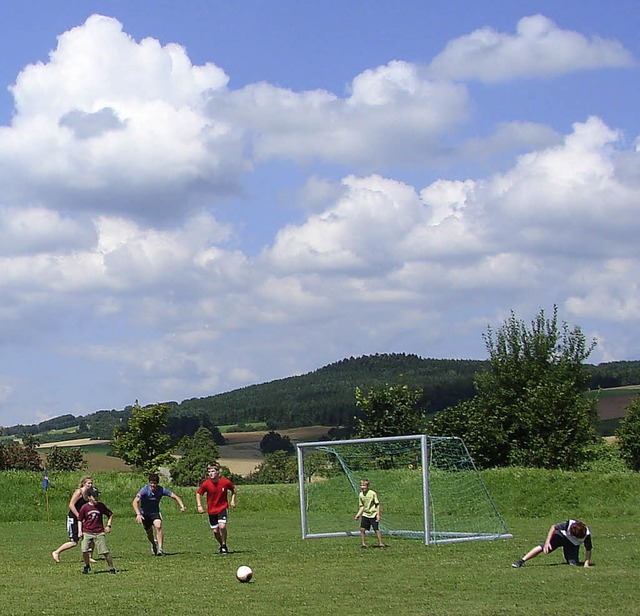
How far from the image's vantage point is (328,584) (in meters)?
16.2

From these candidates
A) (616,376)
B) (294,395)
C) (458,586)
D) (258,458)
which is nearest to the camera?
(458,586)

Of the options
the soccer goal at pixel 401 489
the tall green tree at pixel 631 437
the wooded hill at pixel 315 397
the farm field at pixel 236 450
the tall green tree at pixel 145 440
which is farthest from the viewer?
the wooded hill at pixel 315 397

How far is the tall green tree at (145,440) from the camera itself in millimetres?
64688

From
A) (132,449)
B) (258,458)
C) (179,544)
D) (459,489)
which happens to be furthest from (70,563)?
(258,458)

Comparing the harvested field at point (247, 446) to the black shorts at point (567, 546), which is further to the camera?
the harvested field at point (247, 446)

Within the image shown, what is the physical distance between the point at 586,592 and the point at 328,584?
13.8ft

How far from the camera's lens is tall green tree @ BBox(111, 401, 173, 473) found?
212 ft

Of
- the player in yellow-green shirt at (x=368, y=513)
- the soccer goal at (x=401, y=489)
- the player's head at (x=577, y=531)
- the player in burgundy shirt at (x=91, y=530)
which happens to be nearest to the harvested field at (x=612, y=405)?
the soccer goal at (x=401, y=489)

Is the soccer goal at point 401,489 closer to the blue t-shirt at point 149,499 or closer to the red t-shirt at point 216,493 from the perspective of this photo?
the red t-shirt at point 216,493

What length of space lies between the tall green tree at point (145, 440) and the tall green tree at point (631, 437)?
94.1 ft

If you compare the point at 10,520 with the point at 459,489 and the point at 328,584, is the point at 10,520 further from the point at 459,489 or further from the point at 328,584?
the point at 328,584

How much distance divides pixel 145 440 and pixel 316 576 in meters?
49.5

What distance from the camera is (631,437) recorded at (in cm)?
5659

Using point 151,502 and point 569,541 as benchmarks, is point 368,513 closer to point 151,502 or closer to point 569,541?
point 151,502
